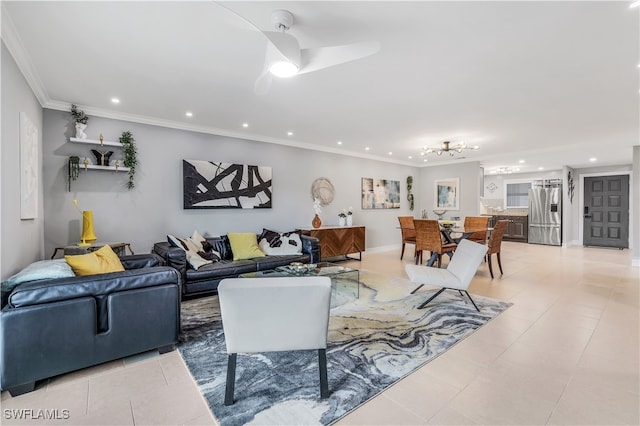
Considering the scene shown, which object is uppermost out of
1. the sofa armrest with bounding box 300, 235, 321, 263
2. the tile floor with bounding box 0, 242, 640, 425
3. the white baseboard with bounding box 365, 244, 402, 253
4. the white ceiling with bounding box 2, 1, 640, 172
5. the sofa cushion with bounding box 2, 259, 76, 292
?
the white ceiling with bounding box 2, 1, 640, 172

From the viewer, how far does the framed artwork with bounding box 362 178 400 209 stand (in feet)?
24.1

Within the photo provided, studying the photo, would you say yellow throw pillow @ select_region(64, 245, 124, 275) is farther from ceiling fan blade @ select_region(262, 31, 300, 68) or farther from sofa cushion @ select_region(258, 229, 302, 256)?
ceiling fan blade @ select_region(262, 31, 300, 68)

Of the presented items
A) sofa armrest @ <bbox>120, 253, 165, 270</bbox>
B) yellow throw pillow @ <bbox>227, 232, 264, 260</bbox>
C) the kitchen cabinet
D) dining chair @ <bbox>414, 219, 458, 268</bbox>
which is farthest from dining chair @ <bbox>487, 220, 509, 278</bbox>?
the kitchen cabinet

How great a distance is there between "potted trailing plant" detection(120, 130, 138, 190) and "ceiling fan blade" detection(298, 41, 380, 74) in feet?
10.4

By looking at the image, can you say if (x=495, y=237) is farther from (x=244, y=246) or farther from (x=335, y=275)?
(x=244, y=246)

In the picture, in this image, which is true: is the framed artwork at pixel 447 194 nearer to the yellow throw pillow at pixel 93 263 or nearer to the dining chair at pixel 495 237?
the dining chair at pixel 495 237

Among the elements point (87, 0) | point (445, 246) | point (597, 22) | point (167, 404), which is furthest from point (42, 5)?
point (445, 246)

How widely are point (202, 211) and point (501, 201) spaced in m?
10.2

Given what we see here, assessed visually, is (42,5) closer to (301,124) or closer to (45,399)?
(45,399)

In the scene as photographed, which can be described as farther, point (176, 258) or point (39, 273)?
point (176, 258)

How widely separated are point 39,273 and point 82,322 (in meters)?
0.48

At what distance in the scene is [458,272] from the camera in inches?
140

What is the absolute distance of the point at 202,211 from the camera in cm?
473

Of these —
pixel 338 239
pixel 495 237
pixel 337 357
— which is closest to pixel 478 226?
pixel 495 237
